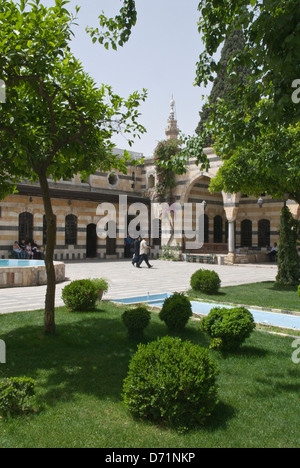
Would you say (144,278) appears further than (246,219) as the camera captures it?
No

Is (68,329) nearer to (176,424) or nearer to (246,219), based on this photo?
(176,424)

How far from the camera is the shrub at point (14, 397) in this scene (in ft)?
12.7

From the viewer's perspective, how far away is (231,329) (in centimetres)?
590

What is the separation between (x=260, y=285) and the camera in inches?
535

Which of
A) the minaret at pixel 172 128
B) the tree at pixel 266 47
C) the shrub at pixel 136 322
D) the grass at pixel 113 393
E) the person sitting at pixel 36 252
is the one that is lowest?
the grass at pixel 113 393

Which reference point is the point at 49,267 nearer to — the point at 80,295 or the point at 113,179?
the point at 80,295

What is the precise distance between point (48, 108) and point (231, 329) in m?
4.76

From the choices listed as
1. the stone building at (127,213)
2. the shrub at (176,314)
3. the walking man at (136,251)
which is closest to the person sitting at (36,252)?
the stone building at (127,213)

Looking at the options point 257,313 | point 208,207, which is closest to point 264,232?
point 208,207

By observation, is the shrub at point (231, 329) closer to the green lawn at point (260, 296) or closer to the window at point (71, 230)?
the green lawn at point (260, 296)

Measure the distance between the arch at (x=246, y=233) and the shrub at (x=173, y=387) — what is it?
25.2m

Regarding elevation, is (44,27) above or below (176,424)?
above
